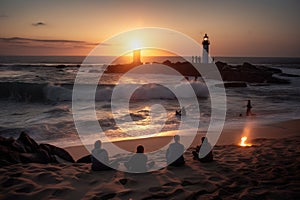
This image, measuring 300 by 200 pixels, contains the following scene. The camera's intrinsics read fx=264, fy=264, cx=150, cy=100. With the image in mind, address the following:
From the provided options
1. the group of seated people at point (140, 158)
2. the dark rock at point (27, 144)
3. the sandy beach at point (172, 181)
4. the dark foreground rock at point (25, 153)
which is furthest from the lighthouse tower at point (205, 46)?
the dark rock at point (27, 144)

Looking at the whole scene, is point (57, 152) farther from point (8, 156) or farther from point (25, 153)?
point (8, 156)

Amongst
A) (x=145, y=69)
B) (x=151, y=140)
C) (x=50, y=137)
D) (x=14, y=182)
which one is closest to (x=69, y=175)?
(x=14, y=182)

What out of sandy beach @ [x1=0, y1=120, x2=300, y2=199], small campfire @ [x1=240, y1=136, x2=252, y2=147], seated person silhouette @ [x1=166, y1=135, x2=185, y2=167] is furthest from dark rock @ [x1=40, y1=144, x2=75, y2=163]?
small campfire @ [x1=240, y1=136, x2=252, y2=147]

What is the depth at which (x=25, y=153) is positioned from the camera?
6.24 metres

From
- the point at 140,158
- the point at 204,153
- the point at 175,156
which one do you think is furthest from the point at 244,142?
the point at 140,158

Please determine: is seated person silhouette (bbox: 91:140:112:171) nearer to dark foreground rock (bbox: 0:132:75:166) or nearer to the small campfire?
dark foreground rock (bbox: 0:132:75:166)

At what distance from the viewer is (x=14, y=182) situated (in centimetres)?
482

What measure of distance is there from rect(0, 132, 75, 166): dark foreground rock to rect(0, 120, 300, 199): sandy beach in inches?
12.7

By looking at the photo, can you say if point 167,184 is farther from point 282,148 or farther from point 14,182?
point 282,148

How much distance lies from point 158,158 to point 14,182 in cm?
349

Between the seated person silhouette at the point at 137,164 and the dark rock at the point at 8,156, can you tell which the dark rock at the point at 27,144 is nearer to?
the dark rock at the point at 8,156

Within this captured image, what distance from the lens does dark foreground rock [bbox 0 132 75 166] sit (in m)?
5.83

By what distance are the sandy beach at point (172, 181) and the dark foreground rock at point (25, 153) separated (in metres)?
0.32

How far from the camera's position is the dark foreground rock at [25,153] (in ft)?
19.1
